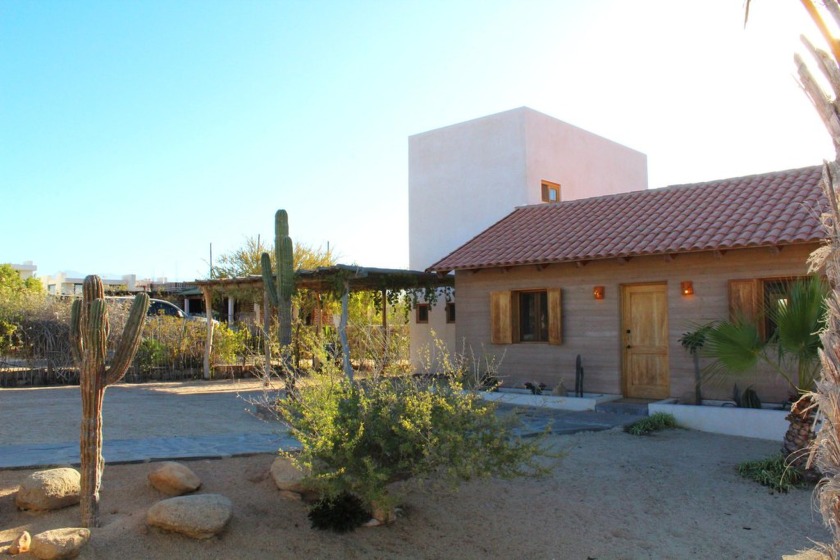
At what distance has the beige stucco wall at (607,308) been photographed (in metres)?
10.5

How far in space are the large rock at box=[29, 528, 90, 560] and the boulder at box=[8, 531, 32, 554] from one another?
0.19ft

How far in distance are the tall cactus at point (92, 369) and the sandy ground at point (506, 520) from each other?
1.10 feet

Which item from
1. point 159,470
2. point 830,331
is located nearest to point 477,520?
point 159,470

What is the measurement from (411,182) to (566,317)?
302 inches

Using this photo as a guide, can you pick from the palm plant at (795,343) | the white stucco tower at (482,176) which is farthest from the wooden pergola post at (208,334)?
the palm plant at (795,343)

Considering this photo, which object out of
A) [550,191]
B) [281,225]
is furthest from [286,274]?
[550,191]

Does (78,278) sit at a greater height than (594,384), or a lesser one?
greater

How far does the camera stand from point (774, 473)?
7.05 metres

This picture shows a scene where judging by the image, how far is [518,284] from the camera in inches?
531

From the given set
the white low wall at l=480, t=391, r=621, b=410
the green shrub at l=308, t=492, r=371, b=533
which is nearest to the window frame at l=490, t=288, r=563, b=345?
the white low wall at l=480, t=391, r=621, b=410

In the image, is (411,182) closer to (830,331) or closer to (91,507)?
(91,507)

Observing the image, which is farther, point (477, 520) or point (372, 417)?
point (477, 520)

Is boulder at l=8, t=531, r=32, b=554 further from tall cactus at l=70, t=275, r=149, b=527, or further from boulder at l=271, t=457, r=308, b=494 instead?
boulder at l=271, t=457, r=308, b=494

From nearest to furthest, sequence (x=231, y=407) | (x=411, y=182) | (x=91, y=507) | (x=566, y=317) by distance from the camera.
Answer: (x=91, y=507), (x=231, y=407), (x=566, y=317), (x=411, y=182)
